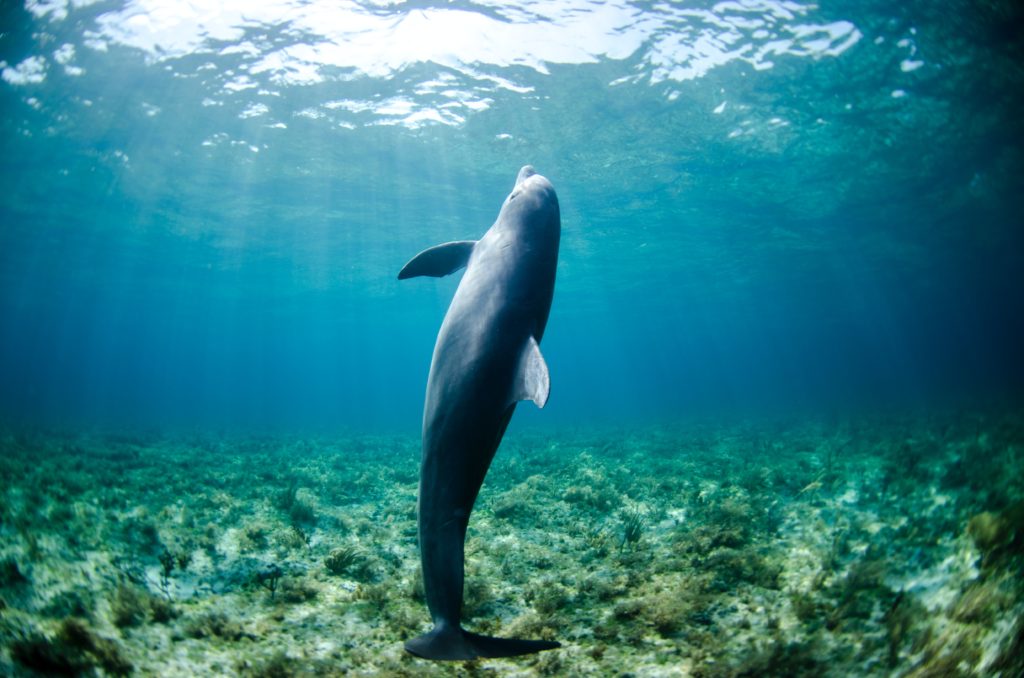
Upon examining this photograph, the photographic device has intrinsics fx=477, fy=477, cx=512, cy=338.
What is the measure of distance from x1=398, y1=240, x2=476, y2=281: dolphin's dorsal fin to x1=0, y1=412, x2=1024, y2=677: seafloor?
280 centimetres

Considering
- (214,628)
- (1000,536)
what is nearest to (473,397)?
(214,628)

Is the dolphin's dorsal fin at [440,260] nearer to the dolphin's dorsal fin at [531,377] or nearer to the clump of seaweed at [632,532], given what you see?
the dolphin's dorsal fin at [531,377]

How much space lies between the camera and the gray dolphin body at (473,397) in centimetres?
249

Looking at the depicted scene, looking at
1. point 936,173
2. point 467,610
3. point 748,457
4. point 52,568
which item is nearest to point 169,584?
point 52,568

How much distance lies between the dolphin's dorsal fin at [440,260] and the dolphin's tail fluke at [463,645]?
2258 millimetres

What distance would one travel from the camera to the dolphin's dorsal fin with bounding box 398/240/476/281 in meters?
3.45

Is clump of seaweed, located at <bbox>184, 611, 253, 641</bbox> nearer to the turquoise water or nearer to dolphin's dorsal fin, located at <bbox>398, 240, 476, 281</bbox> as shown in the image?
the turquoise water

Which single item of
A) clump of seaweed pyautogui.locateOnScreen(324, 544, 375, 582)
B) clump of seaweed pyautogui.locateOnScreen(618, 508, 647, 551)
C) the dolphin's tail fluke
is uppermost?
the dolphin's tail fluke

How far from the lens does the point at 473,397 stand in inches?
97.9

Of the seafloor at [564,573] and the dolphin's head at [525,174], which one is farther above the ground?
the dolphin's head at [525,174]

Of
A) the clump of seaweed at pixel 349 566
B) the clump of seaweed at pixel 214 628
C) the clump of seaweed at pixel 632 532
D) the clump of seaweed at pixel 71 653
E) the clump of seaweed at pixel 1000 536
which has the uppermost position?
the clump of seaweed at pixel 1000 536

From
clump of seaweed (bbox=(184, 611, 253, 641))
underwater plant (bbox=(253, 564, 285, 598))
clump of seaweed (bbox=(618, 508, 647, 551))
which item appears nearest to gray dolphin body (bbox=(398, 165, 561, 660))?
clump of seaweed (bbox=(184, 611, 253, 641))

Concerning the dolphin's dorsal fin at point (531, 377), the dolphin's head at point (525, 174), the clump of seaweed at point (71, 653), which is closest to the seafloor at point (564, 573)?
the clump of seaweed at point (71, 653)

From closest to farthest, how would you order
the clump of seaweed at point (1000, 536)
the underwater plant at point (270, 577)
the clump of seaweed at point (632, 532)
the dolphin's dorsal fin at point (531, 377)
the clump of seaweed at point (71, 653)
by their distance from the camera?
the dolphin's dorsal fin at point (531, 377) < the clump of seaweed at point (71, 653) < the clump of seaweed at point (1000, 536) < the underwater plant at point (270, 577) < the clump of seaweed at point (632, 532)
